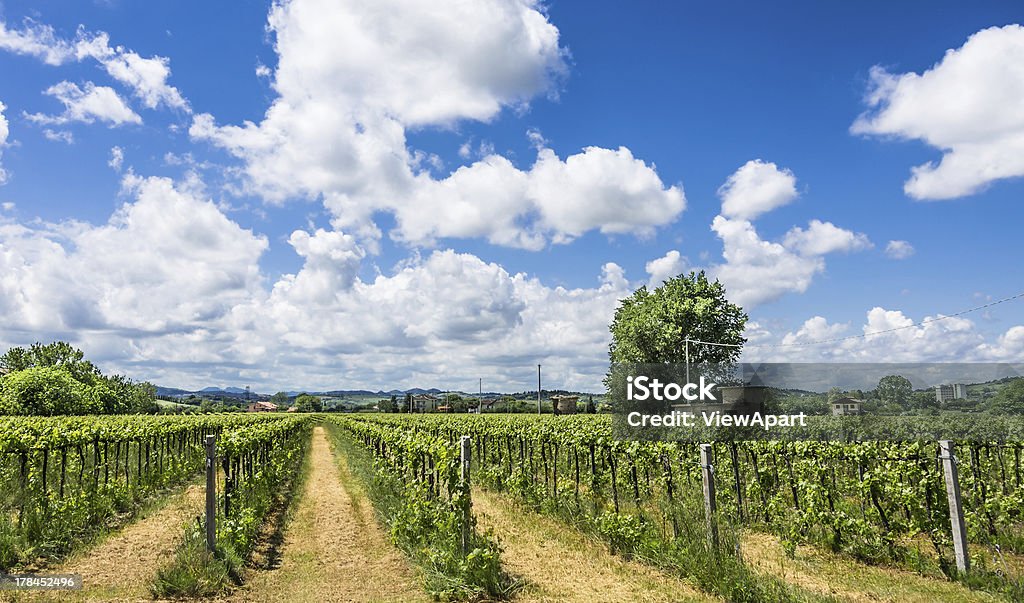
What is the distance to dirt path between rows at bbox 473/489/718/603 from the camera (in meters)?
7.14

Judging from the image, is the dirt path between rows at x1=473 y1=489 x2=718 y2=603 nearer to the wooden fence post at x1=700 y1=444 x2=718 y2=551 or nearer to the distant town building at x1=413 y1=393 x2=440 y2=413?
the wooden fence post at x1=700 y1=444 x2=718 y2=551

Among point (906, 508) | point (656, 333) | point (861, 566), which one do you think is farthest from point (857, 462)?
point (656, 333)

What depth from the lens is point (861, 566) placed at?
8.16 metres

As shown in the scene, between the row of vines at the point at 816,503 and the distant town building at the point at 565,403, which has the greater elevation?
the row of vines at the point at 816,503

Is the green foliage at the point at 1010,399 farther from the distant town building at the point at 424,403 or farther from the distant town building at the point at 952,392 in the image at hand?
the distant town building at the point at 424,403

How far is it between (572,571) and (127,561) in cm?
598

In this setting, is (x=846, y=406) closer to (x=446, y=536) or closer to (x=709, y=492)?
(x=709, y=492)

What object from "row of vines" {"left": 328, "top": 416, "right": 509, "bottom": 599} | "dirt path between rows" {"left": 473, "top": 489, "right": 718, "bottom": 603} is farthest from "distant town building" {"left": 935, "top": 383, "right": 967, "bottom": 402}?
"row of vines" {"left": 328, "top": 416, "right": 509, "bottom": 599}

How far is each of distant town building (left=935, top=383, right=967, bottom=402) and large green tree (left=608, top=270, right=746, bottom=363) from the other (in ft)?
53.2

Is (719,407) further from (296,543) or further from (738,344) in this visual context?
(296,543)

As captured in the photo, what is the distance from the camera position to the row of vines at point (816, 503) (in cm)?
809

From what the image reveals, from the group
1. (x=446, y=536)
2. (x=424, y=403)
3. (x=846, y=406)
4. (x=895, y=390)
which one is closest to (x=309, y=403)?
(x=424, y=403)

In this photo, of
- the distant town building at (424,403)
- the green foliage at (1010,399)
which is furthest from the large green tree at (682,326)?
the distant town building at (424,403)

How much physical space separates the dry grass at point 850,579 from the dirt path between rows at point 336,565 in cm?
470
